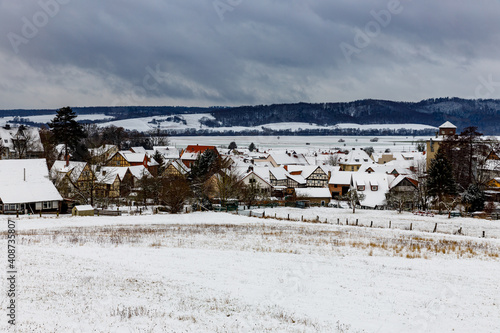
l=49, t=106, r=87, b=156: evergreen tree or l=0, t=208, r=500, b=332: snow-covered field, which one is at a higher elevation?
l=49, t=106, r=87, b=156: evergreen tree

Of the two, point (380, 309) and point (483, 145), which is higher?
point (483, 145)

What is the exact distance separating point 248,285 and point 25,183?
47.6 meters

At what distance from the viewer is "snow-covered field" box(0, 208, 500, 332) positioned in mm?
12148

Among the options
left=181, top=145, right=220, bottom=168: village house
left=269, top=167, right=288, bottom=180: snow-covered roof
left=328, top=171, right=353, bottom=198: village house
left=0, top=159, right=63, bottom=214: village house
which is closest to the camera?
left=0, top=159, right=63, bottom=214: village house

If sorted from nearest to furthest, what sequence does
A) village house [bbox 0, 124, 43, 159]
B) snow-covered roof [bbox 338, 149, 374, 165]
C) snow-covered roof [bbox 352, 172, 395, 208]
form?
snow-covered roof [bbox 352, 172, 395, 208], village house [bbox 0, 124, 43, 159], snow-covered roof [bbox 338, 149, 374, 165]

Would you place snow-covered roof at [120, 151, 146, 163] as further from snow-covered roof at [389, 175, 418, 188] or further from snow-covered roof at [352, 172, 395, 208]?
snow-covered roof at [389, 175, 418, 188]

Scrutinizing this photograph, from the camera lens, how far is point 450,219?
5297 centimetres

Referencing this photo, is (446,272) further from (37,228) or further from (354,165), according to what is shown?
(354,165)

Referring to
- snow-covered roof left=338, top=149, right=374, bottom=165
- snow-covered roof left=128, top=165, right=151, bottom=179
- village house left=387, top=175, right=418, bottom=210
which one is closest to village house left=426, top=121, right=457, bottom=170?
village house left=387, top=175, right=418, bottom=210

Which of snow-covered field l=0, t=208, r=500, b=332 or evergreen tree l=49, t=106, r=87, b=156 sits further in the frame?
evergreen tree l=49, t=106, r=87, b=156

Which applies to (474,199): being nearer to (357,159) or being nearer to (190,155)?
(357,159)

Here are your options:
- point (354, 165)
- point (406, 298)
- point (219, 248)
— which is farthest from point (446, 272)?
point (354, 165)

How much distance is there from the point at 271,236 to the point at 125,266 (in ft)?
46.3

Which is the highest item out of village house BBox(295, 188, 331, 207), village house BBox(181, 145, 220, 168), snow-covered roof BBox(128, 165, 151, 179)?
village house BBox(181, 145, 220, 168)
